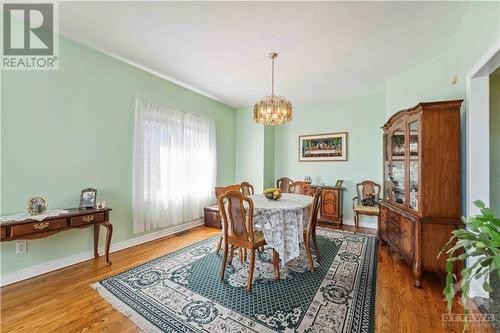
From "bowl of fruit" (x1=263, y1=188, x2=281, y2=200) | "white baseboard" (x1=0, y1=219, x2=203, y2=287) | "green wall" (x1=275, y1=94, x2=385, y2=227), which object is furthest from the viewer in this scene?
"green wall" (x1=275, y1=94, x2=385, y2=227)

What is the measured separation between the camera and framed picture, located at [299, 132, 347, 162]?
15.8 feet

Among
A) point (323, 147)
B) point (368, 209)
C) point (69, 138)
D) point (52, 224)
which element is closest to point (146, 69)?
point (69, 138)

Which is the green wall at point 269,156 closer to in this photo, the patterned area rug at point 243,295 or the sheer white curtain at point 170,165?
the sheer white curtain at point 170,165

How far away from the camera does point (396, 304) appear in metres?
1.93

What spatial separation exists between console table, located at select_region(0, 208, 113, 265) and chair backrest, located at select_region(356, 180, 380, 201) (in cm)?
443

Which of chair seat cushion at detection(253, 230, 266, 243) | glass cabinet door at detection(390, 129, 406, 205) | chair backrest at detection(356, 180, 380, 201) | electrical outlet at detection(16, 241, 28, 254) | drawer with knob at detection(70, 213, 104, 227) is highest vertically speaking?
glass cabinet door at detection(390, 129, 406, 205)

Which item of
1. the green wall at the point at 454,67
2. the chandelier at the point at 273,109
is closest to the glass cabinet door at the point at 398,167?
the green wall at the point at 454,67

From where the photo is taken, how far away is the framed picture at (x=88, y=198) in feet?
8.91

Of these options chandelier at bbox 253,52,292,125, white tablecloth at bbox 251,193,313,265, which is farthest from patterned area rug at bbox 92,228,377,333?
chandelier at bbox 253,52,292,125

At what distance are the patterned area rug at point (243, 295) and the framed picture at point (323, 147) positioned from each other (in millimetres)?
2474

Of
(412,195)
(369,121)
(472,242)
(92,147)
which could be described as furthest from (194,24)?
(369,121)

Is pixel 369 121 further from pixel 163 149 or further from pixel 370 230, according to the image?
pixel 163 149

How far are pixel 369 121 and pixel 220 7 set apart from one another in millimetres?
3749

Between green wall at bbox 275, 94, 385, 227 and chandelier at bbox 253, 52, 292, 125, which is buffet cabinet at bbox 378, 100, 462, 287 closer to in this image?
chandelier at bbox 253, 52, 292, 125
